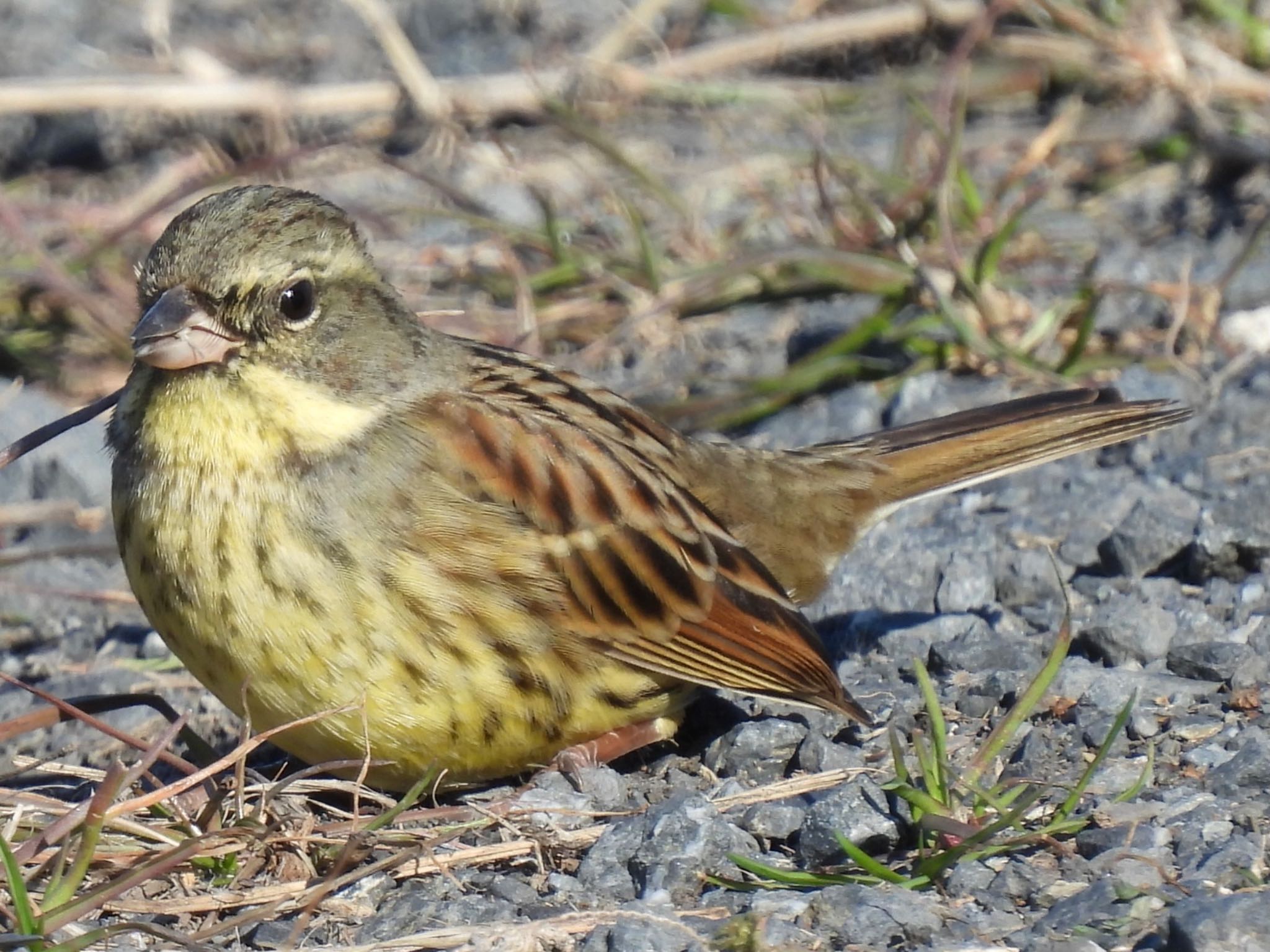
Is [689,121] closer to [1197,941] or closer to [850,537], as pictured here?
[850,537]

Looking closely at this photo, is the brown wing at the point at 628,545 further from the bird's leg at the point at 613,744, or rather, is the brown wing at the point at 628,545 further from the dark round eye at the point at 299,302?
the dark round eye at the point at 299,302

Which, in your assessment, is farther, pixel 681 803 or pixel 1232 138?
pixel 1232 138

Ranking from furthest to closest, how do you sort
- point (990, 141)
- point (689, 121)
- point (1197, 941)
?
1. point (689, 121)
2. point (990, 141)
3. point (1197, 941)

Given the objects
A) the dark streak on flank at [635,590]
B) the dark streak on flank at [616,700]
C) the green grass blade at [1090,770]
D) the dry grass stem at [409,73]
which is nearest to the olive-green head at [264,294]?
the dark streak on flank at [635,590]

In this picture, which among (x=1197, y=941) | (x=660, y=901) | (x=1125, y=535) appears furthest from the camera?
(x=1125, y=535)

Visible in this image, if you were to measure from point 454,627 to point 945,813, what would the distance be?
102 cm

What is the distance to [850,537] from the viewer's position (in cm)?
495

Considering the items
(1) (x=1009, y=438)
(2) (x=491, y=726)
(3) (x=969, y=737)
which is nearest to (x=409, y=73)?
(1) (x=1009, y=438)

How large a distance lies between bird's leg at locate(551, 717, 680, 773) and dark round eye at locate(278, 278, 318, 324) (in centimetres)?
107

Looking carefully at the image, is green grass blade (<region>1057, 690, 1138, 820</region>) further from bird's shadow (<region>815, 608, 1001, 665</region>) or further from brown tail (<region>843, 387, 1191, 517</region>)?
brown tail (<region>843, 387, 1191, 517</region>)

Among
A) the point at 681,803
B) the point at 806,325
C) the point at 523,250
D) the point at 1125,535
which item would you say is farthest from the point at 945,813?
the point at 523,250

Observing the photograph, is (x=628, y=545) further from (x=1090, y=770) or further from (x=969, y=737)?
(x=1090, y=770)

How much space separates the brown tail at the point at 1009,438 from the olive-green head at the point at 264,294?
4.90 feet

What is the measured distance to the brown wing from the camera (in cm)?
416
